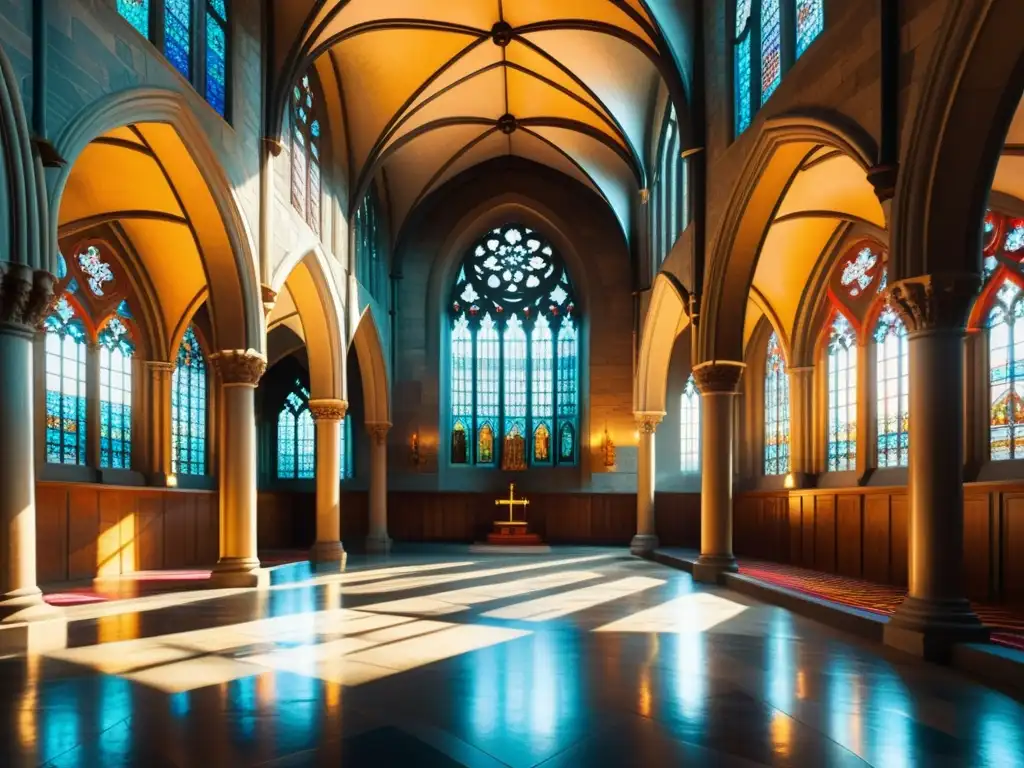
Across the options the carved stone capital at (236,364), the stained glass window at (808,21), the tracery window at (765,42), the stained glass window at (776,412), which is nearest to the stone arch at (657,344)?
the stained glass window at (776,412)

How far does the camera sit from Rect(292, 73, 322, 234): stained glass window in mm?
18094

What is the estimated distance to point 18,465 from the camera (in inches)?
356

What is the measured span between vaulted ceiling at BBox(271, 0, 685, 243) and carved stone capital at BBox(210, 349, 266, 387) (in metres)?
4.39

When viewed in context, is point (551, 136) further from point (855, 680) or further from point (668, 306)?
point (855, 680)

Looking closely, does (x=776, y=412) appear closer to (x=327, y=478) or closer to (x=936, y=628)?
(x=327, y=478)

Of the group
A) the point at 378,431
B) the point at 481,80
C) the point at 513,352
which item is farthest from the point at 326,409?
the point at 513,352

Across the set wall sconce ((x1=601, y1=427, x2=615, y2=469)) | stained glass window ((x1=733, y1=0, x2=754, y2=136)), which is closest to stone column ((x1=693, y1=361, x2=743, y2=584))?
stained glass window ((x1=733, y1=0, x2=754, y2=136))

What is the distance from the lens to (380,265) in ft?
86.9

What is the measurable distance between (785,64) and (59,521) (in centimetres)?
1514

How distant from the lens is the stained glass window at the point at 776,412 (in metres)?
22.7

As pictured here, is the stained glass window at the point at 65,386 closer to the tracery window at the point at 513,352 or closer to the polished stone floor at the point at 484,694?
the polished stone floor at the point at 484,694

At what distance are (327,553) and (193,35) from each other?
11685mm

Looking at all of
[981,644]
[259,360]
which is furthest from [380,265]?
[981,644]

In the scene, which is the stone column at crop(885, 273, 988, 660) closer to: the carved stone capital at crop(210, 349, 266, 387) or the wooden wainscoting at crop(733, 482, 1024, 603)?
the wooden wainscoting at crop(733, 482, 1024, 603)
